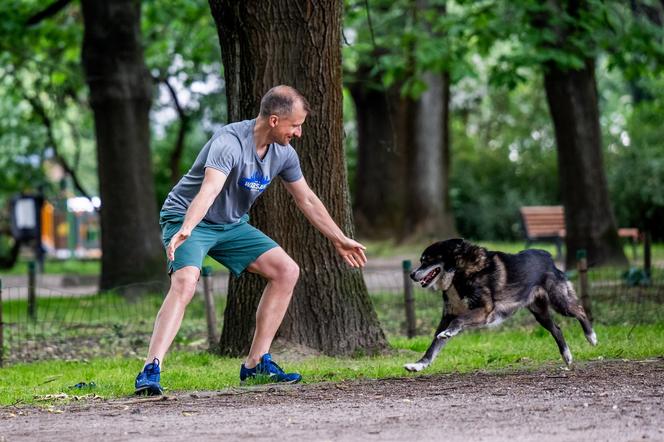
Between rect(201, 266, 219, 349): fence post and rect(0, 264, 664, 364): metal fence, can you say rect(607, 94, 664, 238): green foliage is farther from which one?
rect(201, 266, 219, 349): fence post

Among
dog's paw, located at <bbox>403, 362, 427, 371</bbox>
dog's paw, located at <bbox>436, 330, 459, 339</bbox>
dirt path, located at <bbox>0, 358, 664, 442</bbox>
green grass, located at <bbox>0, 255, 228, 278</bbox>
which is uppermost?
dog's paw, located at <bbox>436, 330, 459, 339</bbox>

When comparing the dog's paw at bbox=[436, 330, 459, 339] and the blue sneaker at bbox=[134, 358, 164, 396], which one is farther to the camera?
the dog's paw at bbox=[436, 330, 459, 339]

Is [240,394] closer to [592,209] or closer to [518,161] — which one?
[592,209]

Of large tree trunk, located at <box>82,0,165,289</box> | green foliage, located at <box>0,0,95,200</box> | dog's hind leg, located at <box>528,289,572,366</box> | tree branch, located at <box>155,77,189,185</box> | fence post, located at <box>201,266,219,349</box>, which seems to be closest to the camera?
dog's hind leg, located at <box>528,289,572,366</box>

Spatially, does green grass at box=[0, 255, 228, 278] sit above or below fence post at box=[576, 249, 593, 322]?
below

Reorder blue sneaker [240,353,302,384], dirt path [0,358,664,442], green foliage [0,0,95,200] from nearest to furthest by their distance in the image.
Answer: dirt path [0,358,664,442], blue sneaker [240,353,302,384], green foliage [0,0,95,200]

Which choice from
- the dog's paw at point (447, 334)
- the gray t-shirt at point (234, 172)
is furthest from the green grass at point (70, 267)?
the gray t-shirt at point (234, 172)

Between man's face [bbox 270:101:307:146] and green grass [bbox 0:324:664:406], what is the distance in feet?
5.99

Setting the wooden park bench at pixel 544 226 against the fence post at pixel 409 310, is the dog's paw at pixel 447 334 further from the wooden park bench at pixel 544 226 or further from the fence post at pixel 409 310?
the wooden park bench at pixel 544 226

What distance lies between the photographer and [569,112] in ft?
64.5

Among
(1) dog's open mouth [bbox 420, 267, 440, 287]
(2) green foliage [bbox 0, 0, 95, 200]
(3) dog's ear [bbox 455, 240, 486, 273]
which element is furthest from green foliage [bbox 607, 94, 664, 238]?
(1) dog's open mouth [bbox 420, 267, 440, 287]

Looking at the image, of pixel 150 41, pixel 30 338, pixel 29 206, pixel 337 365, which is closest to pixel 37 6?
pixel 150 41

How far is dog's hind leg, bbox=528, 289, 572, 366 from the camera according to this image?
8953mm

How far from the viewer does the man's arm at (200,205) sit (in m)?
7.27
